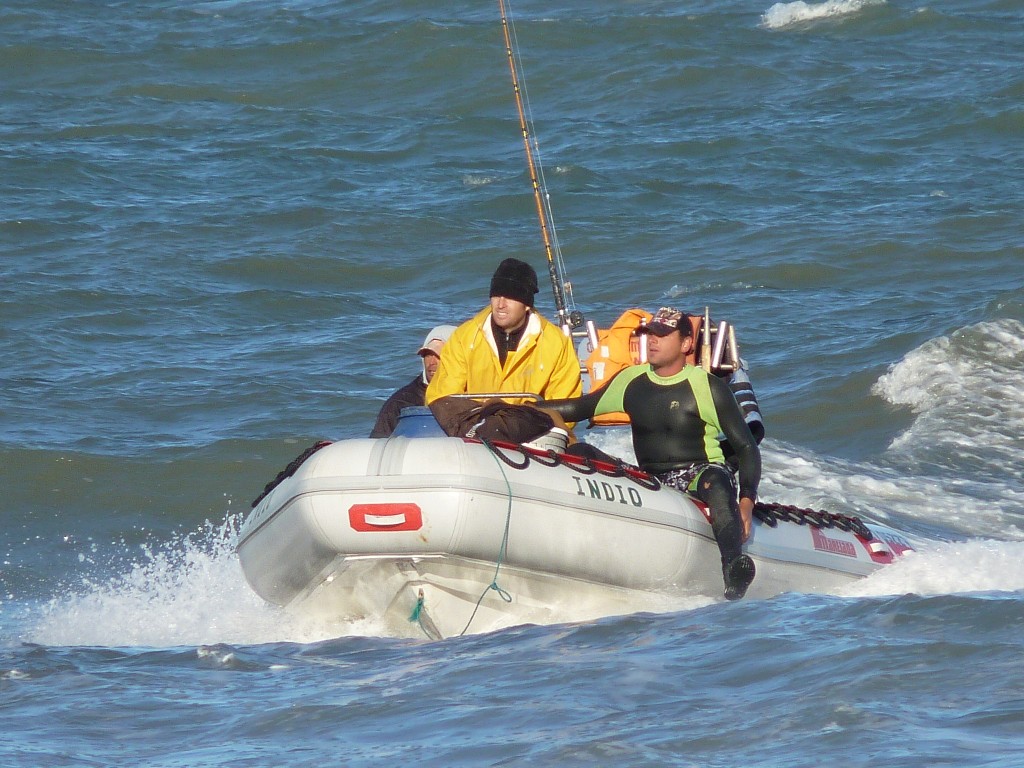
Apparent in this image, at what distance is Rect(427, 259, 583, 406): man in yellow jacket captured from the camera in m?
6.39

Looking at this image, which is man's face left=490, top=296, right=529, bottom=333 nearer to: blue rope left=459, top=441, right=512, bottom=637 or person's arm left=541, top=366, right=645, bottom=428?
person's arm left=541, top=366, right=645, bottom=428

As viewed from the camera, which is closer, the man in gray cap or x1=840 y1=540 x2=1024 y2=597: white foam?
x1=840 y1=540 x2=1024 y2=597: white foam

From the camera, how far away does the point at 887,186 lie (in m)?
15.5

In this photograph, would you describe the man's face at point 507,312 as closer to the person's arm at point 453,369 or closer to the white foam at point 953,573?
the person's arm at point 453,369

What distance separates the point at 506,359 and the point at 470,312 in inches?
240

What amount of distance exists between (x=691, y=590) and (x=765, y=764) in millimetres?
2082

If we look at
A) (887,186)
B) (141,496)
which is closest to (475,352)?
(141,496)

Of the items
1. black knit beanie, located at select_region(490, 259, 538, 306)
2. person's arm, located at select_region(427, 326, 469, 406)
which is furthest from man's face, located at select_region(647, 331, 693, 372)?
person's arm, located at select_region(427, 326, 469, 406)

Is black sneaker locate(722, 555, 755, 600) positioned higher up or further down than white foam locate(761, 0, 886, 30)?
further down

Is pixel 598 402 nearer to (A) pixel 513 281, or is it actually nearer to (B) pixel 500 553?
(A) pixel 513 281

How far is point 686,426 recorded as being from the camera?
20.6ft

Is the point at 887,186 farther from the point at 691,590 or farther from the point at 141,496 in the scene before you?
the point at 691,590

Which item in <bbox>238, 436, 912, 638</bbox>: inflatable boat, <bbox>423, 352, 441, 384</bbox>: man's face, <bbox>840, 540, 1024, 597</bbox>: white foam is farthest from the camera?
<bbox>423, 352, 441, 384</bbox>: man's face

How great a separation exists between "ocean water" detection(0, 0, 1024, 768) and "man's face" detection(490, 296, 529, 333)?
118 centimetres
